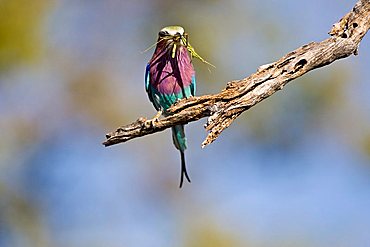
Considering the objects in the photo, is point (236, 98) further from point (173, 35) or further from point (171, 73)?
point (171, 73)

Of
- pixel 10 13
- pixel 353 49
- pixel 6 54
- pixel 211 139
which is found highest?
pixel 10 13

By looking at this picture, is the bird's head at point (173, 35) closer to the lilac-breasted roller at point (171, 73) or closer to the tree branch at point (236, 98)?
the lilac-breasted roller at point (171, 73)

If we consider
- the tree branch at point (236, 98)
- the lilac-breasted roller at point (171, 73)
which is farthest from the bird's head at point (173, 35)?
the tree branch at point (236, 98)

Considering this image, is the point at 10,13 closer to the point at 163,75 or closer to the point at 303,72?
the point at 163,75

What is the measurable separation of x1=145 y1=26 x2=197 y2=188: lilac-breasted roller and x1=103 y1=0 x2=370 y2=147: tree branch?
0.29 ft

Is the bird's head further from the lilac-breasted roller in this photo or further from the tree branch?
the tree branch

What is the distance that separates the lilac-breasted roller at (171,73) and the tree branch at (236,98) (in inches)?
3.5

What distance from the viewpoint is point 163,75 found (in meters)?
1.20

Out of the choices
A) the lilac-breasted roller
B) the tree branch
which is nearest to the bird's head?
the lilac-breasted roller

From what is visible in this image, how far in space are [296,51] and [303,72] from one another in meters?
0.03

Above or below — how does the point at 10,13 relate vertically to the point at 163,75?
above

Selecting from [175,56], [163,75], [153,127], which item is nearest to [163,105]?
[163,75]

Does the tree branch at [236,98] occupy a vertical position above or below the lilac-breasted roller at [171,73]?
below

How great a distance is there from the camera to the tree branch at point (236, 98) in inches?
37.4
